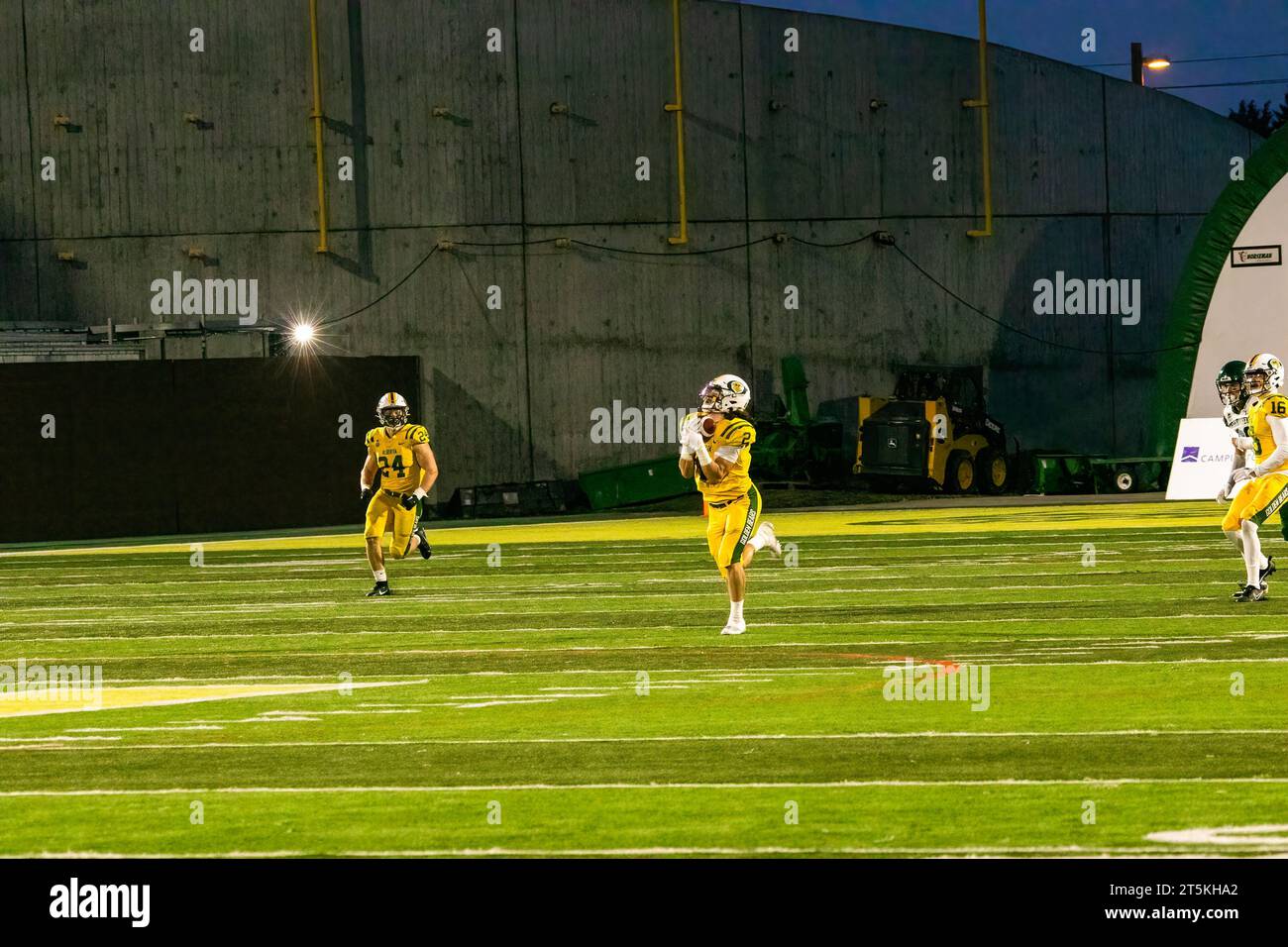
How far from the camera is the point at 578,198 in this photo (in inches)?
1695

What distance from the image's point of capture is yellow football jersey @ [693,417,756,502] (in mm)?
16531

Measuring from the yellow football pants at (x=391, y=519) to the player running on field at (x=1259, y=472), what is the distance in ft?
28.5

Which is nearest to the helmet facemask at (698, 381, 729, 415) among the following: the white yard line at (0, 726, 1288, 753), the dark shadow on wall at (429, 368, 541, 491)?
the white yard line at (0, 726, 1288, 753)

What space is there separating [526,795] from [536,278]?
112 ft

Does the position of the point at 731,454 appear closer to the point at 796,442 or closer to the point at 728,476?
the point at 728,476

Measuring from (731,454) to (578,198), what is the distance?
1070 inches

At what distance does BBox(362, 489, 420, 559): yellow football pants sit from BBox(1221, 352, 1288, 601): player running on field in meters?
8.70

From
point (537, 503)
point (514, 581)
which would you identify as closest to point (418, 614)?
point (514, 581)

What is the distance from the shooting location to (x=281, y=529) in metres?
37.3

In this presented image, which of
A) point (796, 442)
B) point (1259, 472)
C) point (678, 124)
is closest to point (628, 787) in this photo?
point (1259, 472)

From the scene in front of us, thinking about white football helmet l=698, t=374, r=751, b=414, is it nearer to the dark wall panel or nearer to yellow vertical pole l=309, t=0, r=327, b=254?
the dark wall panel

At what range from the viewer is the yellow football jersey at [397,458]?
72.4 feet

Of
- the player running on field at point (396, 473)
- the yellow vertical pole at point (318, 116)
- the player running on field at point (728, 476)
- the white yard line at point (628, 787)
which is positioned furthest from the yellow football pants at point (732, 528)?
the yellow vertical pole at point (318, 116)
